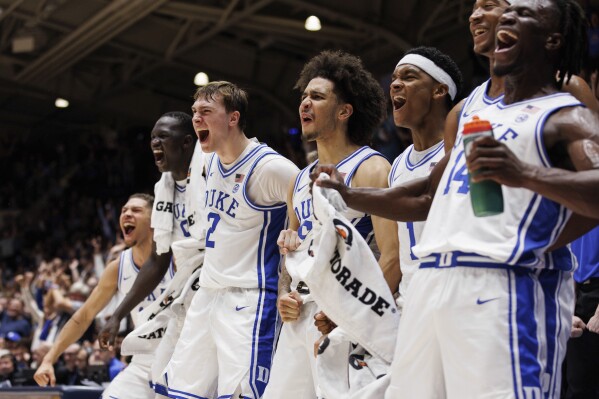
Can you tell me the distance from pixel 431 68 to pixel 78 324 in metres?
4.03

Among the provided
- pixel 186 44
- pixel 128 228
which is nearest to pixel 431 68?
pixel 128 228

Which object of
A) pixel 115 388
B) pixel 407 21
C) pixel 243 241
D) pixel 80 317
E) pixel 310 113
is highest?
pixel 407 21

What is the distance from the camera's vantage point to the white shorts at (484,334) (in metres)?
3.21

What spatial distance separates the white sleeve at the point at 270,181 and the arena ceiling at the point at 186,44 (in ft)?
29.2

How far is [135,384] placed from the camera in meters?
6.79

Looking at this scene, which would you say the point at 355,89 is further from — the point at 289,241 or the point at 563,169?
the point at 563,169

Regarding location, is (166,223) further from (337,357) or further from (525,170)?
(525,170)

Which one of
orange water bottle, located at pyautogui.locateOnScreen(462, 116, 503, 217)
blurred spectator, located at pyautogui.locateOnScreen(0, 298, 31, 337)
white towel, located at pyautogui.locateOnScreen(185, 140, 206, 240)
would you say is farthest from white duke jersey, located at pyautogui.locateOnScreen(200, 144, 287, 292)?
blurred spectator, located at pyautogui.locateOnScreen(0, 298, 31, 337)

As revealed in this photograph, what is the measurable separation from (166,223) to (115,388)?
126cm

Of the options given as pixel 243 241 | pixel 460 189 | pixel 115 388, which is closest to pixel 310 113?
pixel 243 241

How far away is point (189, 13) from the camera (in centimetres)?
1706

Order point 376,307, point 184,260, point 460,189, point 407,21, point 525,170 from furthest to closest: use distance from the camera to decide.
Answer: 1. point 407,21
2. point 184,260
3. point 376,307
4. point 460,189
5. point 525,170

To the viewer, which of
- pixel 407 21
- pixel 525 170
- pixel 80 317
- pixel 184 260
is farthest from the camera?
pixel 407 21

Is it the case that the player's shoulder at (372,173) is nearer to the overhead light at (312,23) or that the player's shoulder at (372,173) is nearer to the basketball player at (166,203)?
the basketball player at (166,203)
